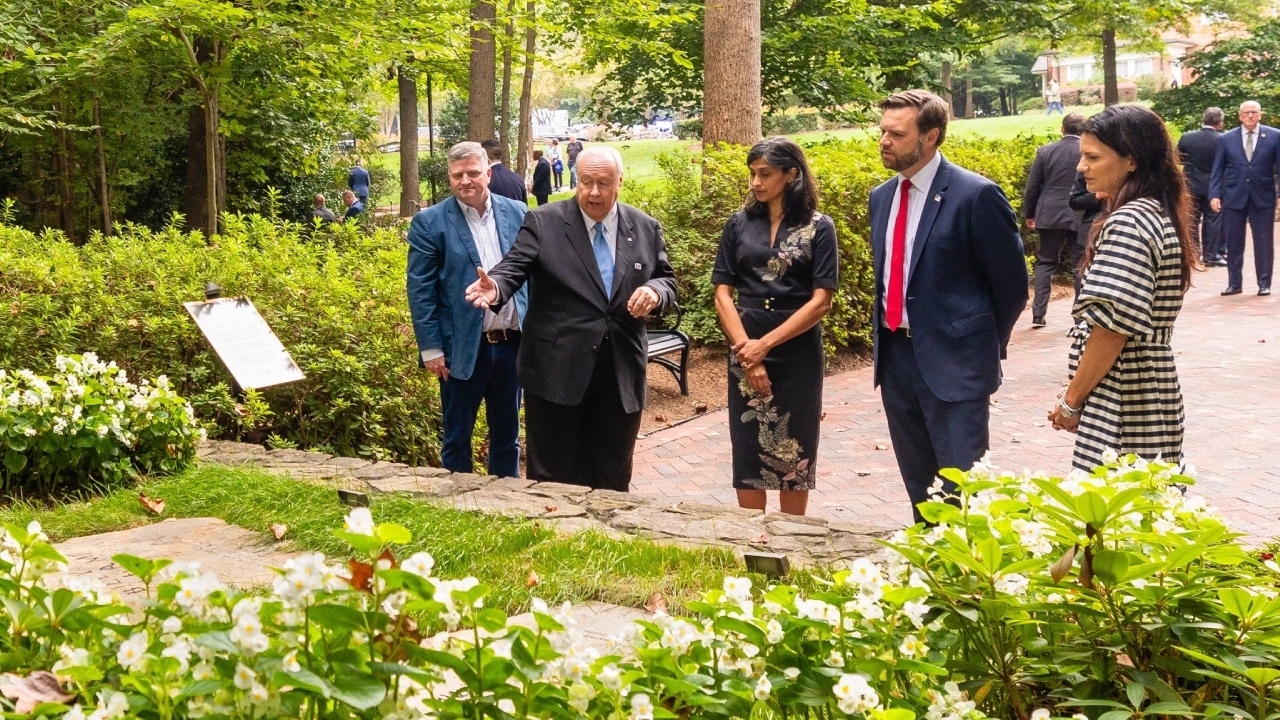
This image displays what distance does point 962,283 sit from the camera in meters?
4.95

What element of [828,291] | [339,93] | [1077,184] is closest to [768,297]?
[828,291]

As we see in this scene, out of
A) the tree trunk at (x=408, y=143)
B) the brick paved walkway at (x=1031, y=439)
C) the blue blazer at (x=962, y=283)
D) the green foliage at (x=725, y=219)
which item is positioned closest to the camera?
the blue blazer at (x=962, y=283)

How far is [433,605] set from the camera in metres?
1.69

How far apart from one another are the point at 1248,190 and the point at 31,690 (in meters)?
15.3

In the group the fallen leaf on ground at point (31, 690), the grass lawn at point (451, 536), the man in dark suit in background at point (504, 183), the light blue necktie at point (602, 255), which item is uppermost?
the man in dark suit in background at point (504, 183)

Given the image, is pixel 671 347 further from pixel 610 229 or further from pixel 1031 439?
pixel 610 229

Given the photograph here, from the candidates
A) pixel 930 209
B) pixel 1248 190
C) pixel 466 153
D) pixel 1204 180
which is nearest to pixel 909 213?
pixel 930 209

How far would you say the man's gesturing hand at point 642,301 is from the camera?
18.6 ft

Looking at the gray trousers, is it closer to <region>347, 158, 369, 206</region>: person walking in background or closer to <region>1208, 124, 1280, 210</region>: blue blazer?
<region>1208, 124, 1280, 210</region>: blue blazer

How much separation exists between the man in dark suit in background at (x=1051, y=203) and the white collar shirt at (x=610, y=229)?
24.4 feet

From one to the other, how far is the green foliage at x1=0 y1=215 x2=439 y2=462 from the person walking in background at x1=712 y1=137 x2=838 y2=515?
7.88 ft

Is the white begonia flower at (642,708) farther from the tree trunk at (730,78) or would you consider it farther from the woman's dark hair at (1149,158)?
the tree trunk at (730,78)

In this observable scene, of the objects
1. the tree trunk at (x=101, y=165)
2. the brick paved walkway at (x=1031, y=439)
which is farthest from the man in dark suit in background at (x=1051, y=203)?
the tree trunk at (x=101, y=165)

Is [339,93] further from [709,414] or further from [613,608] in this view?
[613,608]
